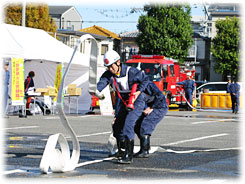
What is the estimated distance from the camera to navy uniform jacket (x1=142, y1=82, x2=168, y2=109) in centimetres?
948

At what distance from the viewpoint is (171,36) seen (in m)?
58.9

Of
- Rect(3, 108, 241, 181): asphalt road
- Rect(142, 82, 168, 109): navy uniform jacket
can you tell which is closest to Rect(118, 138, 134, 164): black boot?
Rect(3, 108, 241, 181): asphalt road

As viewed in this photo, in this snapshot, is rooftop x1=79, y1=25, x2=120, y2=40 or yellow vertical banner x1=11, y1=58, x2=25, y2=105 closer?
yellow vertical banner x1=11, y1=58, x2=25, y2=105

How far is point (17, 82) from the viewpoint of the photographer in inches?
806

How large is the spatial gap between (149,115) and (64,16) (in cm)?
7191

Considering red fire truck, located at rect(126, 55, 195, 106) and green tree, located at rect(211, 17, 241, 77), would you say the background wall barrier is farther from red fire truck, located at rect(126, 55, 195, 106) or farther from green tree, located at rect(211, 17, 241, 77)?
green tree, located at rect(211, 17, 241, 77)

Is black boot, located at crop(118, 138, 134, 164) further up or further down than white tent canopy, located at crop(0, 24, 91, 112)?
further down

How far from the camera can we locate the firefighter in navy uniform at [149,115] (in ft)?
31.0

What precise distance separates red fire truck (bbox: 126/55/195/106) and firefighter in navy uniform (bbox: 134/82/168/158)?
1953 centimetres

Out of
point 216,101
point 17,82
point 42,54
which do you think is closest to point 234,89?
point 216,101

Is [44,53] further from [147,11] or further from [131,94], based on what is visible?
[147,11]

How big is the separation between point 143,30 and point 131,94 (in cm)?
4998

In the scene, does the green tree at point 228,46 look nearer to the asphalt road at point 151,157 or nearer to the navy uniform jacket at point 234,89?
the navy uniform jacket at point 234,89

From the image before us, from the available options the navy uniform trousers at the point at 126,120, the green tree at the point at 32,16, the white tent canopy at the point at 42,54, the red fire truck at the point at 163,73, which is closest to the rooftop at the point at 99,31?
the green tree at the point at 32,16
